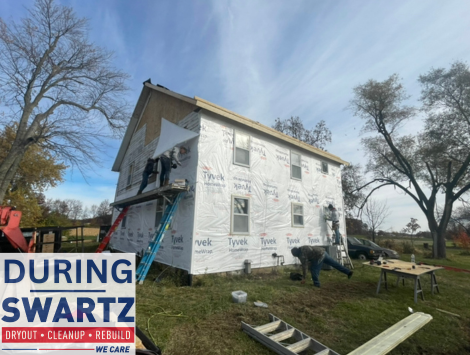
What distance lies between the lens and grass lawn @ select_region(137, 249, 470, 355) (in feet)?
12.5

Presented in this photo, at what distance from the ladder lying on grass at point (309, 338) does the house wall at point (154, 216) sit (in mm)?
3970

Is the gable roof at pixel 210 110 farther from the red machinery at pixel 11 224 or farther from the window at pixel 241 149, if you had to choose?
the red machinery at pixel 11 224

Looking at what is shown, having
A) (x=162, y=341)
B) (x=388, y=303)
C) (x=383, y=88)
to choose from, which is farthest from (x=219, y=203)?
(x=383, y=88)

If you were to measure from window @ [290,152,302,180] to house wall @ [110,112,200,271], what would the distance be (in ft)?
17.0

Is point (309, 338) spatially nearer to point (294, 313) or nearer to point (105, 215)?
point (294, 313)

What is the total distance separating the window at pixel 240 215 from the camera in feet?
28.8

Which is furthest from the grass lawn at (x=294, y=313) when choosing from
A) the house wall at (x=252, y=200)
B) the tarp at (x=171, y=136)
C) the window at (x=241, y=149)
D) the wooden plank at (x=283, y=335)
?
the tarp at (x=171, y=136)

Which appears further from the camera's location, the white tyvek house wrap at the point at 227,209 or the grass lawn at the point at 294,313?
the white tyvek house wrap at the point at 227,209

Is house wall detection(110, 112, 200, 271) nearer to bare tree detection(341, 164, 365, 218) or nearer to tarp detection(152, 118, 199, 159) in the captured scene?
tarp detection(152, 118, 199, 159)

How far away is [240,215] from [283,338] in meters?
5.31

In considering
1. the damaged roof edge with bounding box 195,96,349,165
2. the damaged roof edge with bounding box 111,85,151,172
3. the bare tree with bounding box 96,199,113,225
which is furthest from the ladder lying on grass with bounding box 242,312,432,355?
the bare tree with bounding box 96,199,113,225

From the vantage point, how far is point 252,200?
939 centimetres

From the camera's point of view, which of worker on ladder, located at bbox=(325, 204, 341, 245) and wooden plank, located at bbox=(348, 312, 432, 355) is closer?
wooden plank, located at bbox=(348, 312, 432, 355)

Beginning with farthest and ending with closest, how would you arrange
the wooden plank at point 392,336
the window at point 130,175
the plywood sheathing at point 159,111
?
the window at point 130,175 → the plywood sheathing at point 159,111 → the wooden plank at point 392,336
